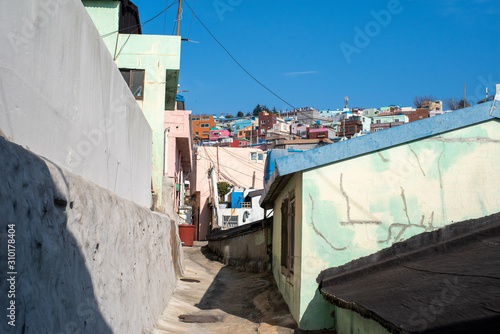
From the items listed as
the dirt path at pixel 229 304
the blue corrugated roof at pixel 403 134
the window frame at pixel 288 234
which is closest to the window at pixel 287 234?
the window frame at pixel 288 234

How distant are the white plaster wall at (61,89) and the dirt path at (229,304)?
2.97 meters

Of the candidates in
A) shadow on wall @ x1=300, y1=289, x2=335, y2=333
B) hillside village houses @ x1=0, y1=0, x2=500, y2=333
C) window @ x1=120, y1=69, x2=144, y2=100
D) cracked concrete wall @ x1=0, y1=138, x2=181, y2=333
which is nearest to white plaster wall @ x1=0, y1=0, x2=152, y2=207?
hillside village houses @ x1=0, y1=0, x2=500, y2=333

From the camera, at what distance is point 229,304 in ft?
36.3

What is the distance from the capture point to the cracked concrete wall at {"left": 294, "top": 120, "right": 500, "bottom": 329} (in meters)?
7.51

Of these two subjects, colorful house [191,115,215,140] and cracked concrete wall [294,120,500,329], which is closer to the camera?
cracked concrete wall [294,120,500,329]

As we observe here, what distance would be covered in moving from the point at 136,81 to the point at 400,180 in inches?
450

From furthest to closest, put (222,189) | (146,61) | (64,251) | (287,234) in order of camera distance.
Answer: (222,189) → (146,61) → (287,234) → (64,251)

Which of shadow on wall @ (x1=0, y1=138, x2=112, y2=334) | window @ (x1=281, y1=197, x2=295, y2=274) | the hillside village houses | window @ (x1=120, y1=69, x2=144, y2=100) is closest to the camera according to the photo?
shadow on wall @ (x1=0, y1=138, x2=112, y2=334)

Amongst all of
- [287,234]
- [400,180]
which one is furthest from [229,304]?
[400,180]

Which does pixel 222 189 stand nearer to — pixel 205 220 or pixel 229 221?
pixel 205 220

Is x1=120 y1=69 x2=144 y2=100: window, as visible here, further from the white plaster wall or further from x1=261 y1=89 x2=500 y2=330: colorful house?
x1=261 y1=89 x2=500 y2=330: colorful house

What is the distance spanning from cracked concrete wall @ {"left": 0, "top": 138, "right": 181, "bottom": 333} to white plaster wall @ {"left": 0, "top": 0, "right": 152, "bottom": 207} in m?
0.42

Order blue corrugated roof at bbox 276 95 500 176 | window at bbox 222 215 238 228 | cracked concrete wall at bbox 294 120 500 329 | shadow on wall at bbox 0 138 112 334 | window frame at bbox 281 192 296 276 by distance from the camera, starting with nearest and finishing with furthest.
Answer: shadow on wall at bbox 0 138 112 334 → cracked concrete wall at bbox 294 120 500 329 → blue corrugated roof at bbox 276 95 500 176 → window frame at bbox 281 192 296 276 → window at bbox 222 215 238 228

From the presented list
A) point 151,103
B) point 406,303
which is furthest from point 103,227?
point 151,103
